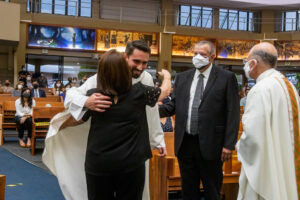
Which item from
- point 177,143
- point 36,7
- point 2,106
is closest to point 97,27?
point 36,7

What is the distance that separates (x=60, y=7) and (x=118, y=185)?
19324 millimetres

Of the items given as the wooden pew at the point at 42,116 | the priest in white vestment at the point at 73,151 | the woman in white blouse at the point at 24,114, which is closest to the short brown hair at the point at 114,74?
the priest in white vestment at the point at 73,151

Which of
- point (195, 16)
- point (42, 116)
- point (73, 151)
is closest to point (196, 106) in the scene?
point (73, 151)

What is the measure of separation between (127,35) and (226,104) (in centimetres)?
1832

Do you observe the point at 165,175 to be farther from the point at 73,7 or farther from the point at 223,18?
the point at 223,18

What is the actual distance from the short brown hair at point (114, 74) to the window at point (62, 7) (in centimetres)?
1857

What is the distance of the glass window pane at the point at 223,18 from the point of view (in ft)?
78.3

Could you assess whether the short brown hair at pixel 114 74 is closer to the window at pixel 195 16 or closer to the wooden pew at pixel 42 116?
the wooden pew at pixel 42 116

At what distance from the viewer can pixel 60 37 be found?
20.5 meters

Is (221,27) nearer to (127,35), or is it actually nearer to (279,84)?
(127,35)

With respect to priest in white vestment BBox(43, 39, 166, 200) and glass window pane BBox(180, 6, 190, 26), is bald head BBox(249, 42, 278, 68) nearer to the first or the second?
priest in white vestment BBox(43, 39, 166, 200)

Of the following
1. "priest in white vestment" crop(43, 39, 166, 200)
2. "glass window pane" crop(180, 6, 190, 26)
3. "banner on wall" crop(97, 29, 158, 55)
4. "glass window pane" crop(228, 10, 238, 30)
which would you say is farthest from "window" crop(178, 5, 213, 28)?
"priest in white vestment" crop(43, 39, 166, 200)

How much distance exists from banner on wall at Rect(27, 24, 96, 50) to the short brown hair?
1850 cm

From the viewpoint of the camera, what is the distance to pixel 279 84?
310 centimetres
